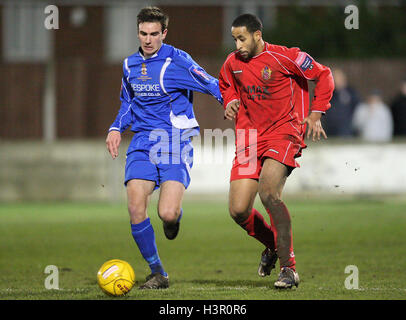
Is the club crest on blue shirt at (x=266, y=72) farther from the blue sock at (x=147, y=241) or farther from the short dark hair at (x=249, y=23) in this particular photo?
the blue sock at (x=147, y=241)

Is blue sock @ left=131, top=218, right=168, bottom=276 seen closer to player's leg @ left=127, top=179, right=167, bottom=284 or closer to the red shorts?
player's leg @ left=127, top=179, right=167, bottom=284

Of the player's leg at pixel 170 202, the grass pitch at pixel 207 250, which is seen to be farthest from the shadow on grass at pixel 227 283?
the player's leg at pixel 170 202

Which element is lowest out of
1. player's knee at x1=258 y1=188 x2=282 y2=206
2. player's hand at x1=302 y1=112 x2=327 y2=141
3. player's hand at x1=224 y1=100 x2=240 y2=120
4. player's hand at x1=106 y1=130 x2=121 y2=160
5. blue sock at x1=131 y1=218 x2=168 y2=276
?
blue sock at x1=131 y1=218 x2=168 y2=276

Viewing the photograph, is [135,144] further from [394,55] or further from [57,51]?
[57,51]

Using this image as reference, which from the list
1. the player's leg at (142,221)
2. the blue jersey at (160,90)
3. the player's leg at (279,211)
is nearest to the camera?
the player's leg at (279,211)

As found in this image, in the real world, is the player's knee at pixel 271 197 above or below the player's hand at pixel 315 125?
below

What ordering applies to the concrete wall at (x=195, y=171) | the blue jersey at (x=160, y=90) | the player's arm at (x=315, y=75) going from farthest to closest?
the concrete wall at (x=195, y=171)
the blue jersey at (x=160, y=90)
the player's arm at (x=315, y=75)

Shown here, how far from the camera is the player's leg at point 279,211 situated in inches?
278

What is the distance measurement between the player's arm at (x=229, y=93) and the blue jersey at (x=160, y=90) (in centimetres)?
15

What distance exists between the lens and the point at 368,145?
16422 millimetres

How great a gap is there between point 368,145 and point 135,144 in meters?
9.49

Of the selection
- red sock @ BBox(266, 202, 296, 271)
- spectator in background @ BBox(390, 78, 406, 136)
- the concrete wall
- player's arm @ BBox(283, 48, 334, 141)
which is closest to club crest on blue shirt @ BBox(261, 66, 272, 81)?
player's arm @ BBox(283, 48, 334, 141)

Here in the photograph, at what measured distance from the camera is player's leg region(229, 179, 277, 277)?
748 cm
